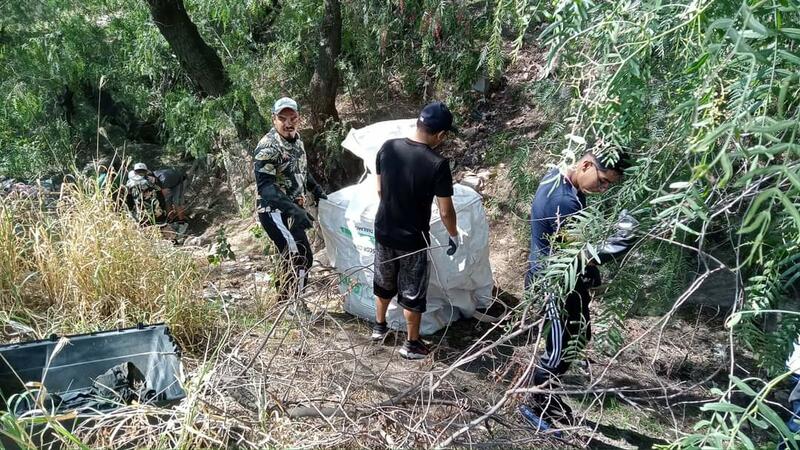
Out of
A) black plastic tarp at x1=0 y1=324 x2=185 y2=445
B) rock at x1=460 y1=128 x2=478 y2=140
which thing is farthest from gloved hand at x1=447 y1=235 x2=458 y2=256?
rock at x1=460 y1=128 x2=478 y2=140

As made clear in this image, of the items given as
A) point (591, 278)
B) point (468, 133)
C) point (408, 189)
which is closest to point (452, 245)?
point (408, 189)

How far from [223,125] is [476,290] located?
320cm

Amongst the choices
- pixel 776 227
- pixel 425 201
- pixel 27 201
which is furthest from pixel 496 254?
pixel 776 227

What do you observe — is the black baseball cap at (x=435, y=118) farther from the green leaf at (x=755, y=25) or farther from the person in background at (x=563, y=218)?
the green leaf at (x=755, y=25)

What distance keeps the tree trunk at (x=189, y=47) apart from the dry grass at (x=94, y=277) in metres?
2.63

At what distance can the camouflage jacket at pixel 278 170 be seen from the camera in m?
4.04

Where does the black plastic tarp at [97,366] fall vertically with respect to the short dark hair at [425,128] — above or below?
below

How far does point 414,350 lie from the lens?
374cm

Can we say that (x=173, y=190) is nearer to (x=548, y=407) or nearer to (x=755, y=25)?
(x=548, y=407)

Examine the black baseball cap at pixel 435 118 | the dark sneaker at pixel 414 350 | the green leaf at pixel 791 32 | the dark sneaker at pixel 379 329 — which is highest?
the green leaf at pixel 791 32

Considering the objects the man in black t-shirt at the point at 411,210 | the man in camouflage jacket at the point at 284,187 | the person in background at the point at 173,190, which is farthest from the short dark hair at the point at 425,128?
the person in background at the point at 173,190

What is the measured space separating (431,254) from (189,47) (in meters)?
3.52

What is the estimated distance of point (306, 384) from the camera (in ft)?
7.98

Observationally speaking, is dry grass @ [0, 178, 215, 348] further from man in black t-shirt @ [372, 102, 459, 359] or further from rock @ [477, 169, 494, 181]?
rock @ [477, 169, 494, 181]
